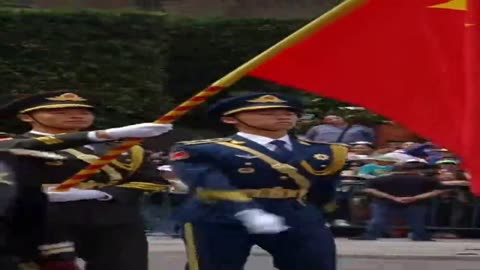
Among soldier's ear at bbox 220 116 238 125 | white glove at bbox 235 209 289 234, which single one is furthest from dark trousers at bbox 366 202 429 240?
white glove at bbox 235 209 289 234

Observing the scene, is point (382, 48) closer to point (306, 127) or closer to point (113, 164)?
point (113, 164)

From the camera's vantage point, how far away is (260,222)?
22.7 ft

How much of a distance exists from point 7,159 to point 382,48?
2.02m

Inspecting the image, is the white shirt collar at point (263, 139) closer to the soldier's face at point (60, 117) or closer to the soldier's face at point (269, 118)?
the soldier's face at point (269, 118)

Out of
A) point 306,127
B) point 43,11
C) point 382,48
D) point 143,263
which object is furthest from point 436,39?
point 43,11

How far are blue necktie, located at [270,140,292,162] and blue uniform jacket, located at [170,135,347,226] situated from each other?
0.08 ft

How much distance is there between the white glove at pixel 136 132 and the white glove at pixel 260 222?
0.66 metres

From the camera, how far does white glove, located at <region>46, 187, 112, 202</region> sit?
7266mm

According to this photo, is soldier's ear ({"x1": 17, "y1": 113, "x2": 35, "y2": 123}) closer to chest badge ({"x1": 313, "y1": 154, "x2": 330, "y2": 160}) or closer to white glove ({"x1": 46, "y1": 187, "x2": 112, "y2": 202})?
white glove ({"x1": 46, "y1": 187, "x2": 112, "y2": 202})

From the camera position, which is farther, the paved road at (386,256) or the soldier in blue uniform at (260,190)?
the paved road at (386,256)

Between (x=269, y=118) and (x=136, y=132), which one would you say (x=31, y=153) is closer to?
(x=136, y=132)

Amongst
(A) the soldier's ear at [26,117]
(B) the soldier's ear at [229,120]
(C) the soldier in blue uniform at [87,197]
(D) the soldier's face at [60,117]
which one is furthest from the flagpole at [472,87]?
(A) the soldier's ear at [26,117]

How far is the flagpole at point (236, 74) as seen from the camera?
6816 millimetres

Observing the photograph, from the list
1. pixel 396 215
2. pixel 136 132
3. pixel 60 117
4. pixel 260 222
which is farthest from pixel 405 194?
pixel 136 132
